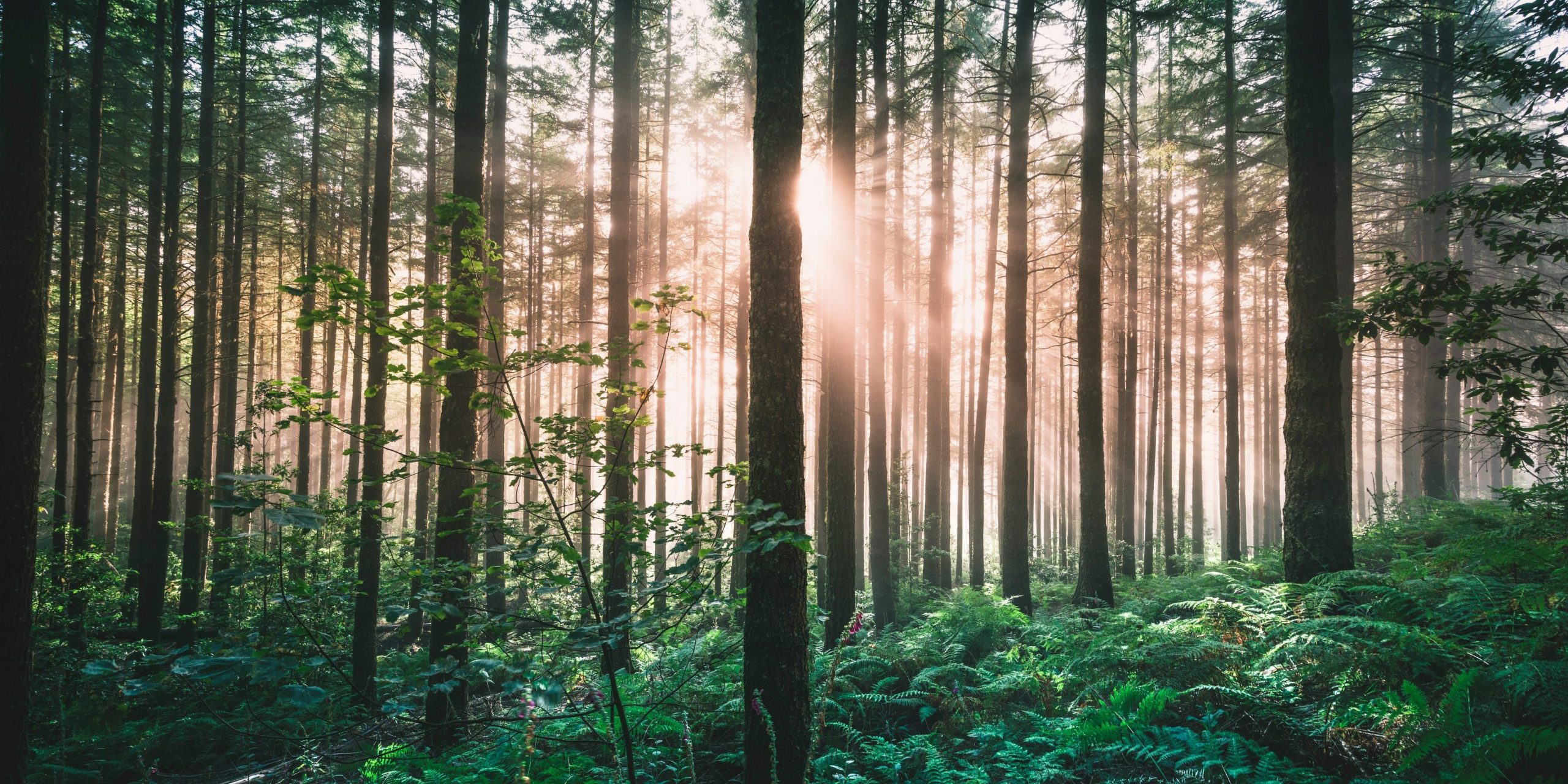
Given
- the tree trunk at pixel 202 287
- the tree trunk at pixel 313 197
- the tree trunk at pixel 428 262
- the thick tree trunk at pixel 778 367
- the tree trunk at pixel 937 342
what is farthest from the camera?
the tree trunk at pixel 313 197

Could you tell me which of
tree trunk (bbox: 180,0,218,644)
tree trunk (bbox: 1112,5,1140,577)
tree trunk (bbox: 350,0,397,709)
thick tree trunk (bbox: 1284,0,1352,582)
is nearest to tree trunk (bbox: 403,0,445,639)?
tree trunk (bbox: 350,0,397,709)

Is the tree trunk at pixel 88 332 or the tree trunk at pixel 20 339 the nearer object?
the tree trunk at pixel 20 339

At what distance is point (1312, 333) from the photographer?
7.05m

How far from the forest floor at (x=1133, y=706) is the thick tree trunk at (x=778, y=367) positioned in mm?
410

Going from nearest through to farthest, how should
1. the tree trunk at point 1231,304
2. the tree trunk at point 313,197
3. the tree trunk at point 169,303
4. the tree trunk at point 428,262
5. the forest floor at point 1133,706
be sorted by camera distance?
the forest floor at point 1133,706
the tree trunk at point 169,303
the tree trunk at point 428,262
the tree trunk at point 1231,304
the tree trunk at point 313,197

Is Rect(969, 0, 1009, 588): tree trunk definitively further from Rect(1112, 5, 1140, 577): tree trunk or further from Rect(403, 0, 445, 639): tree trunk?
Rect(403, 0, 445, 639): tree trunk

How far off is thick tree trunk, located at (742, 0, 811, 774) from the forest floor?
0.41 m

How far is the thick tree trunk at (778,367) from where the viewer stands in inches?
158

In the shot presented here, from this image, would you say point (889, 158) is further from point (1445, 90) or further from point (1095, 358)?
point (1445, 90)

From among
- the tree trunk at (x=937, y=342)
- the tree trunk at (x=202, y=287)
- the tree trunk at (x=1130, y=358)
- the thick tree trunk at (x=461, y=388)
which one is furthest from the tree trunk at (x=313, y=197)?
the tree trunk at (x=1130, y=358)

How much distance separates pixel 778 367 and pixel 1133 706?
406cm

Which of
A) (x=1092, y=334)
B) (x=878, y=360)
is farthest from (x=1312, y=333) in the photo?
(x=878, y=360)

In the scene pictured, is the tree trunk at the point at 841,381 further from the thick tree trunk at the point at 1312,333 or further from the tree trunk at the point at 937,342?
the thick tree trunk at the point at 1312,333

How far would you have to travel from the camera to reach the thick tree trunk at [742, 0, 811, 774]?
4020 mm
